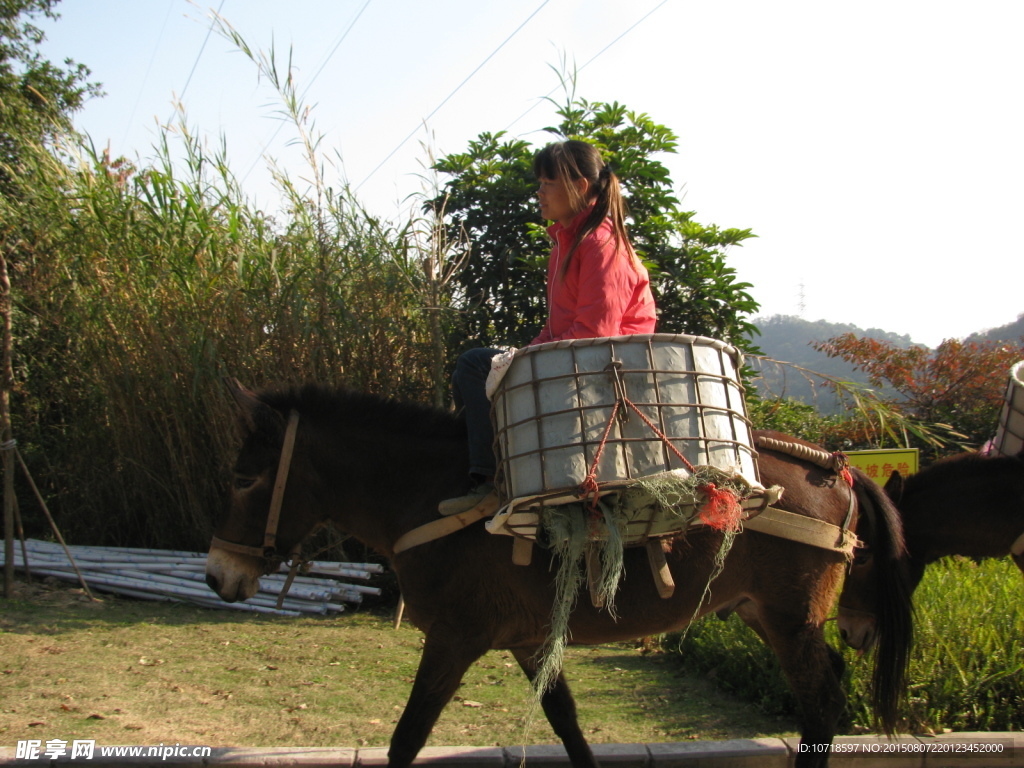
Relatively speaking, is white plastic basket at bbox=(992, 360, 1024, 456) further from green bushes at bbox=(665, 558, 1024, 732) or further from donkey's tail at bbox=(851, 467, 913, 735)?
green bushes at bbox=(665, 558, 1024, 732)

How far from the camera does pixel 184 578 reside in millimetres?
6910

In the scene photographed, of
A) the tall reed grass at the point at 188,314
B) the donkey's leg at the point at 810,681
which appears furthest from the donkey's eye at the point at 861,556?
the tall reed grass at the point at 188,314

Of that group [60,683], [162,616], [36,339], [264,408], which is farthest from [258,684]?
[36,339]

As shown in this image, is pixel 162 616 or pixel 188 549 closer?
pixel 162 616

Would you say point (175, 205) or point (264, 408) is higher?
point (175, 205)

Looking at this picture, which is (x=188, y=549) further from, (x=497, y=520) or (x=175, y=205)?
(x=497, y=520)

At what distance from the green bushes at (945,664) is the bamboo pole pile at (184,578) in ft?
10.4

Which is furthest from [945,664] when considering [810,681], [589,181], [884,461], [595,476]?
[589,181]

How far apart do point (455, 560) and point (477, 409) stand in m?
0.58

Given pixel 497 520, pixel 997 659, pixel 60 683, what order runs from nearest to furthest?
pixel 497 520 < pixel 997 659 < pixel 60 683

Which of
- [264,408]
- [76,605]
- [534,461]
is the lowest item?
[76,605]

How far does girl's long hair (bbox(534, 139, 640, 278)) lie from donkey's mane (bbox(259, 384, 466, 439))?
2.77ft

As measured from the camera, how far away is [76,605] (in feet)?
21.2

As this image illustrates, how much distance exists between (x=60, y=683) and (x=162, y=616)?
6.11 ft
